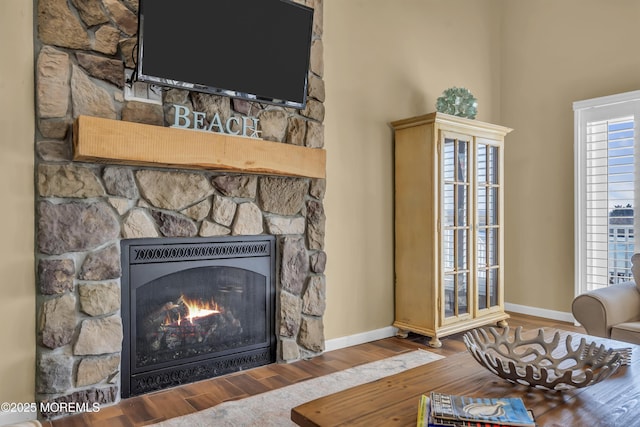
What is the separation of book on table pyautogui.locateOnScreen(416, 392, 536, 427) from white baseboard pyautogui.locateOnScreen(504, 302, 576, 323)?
3152mm

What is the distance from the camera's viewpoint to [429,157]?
3344mm

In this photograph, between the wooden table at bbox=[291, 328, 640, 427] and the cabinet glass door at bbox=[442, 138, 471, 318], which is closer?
the wooden table at bbox=[291, 328, 640, 427]

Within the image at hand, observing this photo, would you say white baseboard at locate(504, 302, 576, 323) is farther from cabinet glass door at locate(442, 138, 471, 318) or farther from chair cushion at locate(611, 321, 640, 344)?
chair cushion at locate(611, 321, 640, 344)

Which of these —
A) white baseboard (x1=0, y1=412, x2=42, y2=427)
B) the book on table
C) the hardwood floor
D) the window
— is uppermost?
the window

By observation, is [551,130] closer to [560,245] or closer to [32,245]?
[560,245]

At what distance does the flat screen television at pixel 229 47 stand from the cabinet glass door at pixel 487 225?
1672mm

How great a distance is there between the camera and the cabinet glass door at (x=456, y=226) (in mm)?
3393

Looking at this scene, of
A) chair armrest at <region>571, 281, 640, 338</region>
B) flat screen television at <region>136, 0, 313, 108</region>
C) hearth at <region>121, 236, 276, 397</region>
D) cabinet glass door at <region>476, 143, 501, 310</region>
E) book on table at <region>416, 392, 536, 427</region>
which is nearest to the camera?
book on table at <region>416, 392, 536, 427</region>

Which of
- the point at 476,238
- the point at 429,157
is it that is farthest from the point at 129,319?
the point at 476,238

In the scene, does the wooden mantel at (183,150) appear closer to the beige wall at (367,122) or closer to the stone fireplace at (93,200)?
the stone fireplace at (93,200)

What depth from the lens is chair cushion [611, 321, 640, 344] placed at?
2.47m

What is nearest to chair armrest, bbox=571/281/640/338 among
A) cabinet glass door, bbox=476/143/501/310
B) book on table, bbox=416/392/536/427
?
cabinet glass door, bbox=476/143/501/310

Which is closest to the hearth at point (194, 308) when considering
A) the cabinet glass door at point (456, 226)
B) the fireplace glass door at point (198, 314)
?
the fireplace glass door at point (198, 314)

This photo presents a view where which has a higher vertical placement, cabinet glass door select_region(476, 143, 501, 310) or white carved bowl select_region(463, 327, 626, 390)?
cabinet glass door select_region(476, 143, 501, 310)
